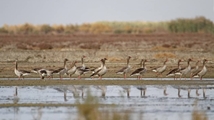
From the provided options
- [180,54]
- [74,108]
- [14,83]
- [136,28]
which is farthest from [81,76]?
[136,28]

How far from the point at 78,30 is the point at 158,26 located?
42.4ft

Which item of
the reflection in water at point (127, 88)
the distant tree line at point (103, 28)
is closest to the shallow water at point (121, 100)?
the reflection in water at point (127, 88)

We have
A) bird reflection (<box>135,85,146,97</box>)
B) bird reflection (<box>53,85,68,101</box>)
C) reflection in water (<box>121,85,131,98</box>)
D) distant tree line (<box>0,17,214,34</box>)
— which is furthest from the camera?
distant tree line (<box>0,17,214,34</box>)

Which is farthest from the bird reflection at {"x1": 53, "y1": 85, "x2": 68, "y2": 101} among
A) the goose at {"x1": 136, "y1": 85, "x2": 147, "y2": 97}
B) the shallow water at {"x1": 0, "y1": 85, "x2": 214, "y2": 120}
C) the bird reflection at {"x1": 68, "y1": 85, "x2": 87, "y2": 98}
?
the goose at {"x1": 136, "y1": 85, "x2": 147, "y2": 97}

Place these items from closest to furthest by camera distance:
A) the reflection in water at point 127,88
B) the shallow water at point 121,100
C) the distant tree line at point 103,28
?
1. the shallow water at point 121,100
2. the reflection in water at point 127,88
3. the distant tree line at point 103,28

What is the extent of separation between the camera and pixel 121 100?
21.9m

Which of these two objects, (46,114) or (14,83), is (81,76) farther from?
(46,114)

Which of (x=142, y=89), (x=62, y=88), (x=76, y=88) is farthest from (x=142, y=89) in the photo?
(x=62, y=88)

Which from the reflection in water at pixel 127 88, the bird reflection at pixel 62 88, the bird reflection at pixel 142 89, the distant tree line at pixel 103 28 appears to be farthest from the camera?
the distant tree line at pixel 103 28

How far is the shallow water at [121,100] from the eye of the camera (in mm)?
18438

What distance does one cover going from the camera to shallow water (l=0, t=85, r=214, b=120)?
1844cm

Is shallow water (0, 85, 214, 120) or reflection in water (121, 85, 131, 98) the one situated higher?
reflection in water (121, 85, 131, 98)

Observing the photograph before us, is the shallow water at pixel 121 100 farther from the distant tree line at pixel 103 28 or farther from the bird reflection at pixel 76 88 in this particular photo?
the distant tree line at pixel 103 28

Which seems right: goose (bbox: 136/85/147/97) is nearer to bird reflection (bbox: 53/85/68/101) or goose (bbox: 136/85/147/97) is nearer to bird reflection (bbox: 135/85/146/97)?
bird reflection (bbox: 135/85/146/97)
